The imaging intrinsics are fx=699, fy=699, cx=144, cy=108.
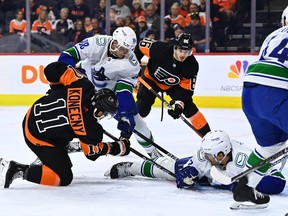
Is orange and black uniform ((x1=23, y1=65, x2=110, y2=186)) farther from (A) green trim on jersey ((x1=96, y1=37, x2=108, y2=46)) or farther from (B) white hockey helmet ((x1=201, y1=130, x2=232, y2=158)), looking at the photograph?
(A) green trim on jersey ((x1=96, y1=37, x2=108, y2=46))

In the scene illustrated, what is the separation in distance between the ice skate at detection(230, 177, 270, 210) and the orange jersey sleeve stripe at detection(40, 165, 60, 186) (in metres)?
0.91

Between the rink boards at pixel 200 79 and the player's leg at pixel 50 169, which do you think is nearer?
the player's leg at pixel 50 169

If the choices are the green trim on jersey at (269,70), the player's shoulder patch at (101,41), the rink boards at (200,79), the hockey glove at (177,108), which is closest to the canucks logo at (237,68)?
the rink boards at (200,79)

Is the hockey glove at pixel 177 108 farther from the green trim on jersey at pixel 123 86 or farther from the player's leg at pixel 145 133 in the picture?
the green trim on jersey at pixel 123 86

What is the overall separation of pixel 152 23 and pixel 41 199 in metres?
4.96

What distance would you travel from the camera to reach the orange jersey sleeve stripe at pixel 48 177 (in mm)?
3334

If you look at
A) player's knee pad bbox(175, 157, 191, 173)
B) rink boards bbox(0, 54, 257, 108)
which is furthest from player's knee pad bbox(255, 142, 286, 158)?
rink boards bbox(0, 54, 257, 108)

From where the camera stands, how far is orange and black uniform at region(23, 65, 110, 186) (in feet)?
10.6

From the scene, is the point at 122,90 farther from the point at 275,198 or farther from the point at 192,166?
the point at 275,198

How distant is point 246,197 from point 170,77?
5.92 ft

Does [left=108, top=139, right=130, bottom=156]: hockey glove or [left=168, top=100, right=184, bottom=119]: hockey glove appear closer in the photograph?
[left=108, top=139, right=130, bottom=156]: hockey glove

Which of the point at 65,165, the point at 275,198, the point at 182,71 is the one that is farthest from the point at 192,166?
the point at 182,71

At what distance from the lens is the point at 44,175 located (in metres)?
3.33

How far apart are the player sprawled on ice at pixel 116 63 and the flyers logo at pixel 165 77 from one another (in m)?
0.38
